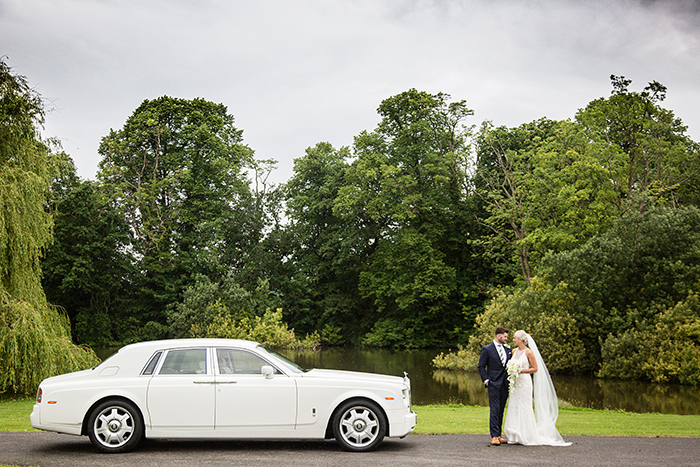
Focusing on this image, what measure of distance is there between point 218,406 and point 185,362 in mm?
911

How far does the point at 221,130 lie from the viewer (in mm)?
56000

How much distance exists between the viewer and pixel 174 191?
52.8 metres

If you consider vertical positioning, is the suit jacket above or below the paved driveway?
above

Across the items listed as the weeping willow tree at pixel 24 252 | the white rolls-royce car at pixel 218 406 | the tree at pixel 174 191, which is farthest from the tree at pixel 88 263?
the white rolls-royce car at pixel 218 406

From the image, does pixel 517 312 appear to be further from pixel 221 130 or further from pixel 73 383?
pixel 221 130

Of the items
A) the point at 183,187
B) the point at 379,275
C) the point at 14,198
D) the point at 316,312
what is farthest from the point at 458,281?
the point at 14,198

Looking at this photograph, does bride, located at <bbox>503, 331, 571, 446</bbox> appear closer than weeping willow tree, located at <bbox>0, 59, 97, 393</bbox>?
Yes

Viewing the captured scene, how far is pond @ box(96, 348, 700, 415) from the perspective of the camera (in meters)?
22.3

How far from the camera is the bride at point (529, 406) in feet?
35.6

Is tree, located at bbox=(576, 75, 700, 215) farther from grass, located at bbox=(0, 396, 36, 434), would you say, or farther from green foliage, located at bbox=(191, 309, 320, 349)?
grass, located at bbox=(0, 396, 36, 434)

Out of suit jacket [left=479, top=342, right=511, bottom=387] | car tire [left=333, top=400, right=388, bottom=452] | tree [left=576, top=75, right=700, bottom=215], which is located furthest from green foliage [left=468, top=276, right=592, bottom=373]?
car tire [left=333, top=400, right=388, bottom=452]

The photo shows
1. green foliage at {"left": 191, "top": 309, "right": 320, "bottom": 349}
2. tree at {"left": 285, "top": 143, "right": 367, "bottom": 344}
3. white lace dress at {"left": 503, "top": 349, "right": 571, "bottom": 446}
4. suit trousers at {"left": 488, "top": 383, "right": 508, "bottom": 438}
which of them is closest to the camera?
suit trousers at {"left": 488, "top": 383, "right": 508, "bottom": 438}

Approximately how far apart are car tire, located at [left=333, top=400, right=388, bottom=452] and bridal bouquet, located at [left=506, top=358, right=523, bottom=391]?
2456 mm

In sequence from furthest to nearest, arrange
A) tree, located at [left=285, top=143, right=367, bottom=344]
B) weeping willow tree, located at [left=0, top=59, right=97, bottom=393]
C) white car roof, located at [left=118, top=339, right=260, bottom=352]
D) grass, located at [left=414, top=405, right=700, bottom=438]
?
tree, located at [left=285, top=143, right=367, bottom=344] → weeping willow tree, located at [left=0, top=59, right=97, bottom=393] → grass, located at [left=414, top=405, right=700, bottom=438] → white car roof, located at [left=118, top=339, right=260, bottom=352]
